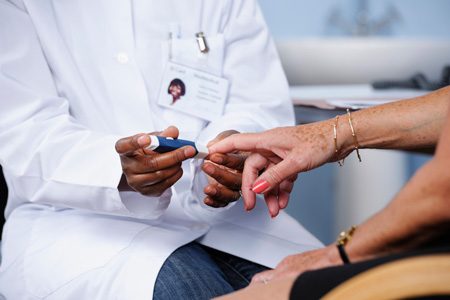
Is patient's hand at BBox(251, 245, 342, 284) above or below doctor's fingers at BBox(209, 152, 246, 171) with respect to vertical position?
above

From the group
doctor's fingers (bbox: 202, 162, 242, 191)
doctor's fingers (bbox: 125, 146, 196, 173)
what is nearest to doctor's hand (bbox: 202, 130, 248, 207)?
doctor's fingers (bbox: 202, 162, 242, 191)

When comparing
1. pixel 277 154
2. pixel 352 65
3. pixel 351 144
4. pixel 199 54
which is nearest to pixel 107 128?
pixel 199 54

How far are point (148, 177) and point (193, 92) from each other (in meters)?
0.36

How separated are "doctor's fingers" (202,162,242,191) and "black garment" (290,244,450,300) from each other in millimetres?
418

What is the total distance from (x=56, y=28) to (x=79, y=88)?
12 centimetres

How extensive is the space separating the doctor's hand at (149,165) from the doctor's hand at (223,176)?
8 centimetres

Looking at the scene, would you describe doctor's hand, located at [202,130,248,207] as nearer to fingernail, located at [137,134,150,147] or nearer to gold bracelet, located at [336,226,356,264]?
fingernail, located at [137,134,150,147]

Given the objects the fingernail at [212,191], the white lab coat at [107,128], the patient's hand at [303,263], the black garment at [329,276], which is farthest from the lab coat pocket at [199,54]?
the black garment at [329,276]

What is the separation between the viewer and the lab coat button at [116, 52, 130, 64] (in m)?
1.17

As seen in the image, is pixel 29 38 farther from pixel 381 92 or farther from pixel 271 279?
pixel 381 92

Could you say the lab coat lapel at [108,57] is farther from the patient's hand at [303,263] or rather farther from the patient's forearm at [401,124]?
the patient's hand at [303,263]

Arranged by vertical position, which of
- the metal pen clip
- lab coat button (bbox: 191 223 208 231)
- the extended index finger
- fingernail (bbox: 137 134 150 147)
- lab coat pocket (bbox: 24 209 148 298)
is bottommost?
lab coat button (bbox: 191 223 208 231)

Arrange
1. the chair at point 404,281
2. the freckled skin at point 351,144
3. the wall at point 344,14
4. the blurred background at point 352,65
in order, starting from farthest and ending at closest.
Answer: the wall at point 344,14 < the blurred background at point 352,65 < the freckled skin at point 351,144 < the chair at point 404,281

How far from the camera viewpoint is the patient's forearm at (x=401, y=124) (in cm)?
93
